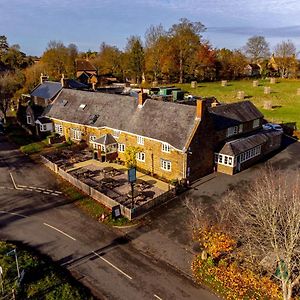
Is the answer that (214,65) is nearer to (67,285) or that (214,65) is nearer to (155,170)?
(155,170)

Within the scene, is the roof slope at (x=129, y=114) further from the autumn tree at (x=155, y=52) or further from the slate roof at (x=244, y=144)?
the autumn tree at (x=155, y=52)

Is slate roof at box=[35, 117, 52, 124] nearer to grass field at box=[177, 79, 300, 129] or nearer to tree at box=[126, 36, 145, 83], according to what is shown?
grass field at box=[177, 79, 300, 129]

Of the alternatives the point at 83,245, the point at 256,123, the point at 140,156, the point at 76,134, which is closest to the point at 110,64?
the point at 76,134

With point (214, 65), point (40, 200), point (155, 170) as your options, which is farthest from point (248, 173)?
point (214, 65)

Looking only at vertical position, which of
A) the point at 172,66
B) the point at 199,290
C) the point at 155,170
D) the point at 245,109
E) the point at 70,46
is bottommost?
the point at 199,290

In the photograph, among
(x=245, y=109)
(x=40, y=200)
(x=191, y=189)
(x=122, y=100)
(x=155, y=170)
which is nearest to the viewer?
(x=40, y=200)

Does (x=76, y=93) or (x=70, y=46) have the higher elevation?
(x=70, y=46)
